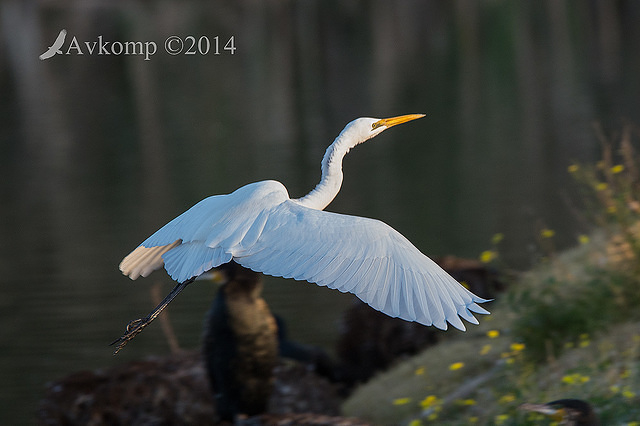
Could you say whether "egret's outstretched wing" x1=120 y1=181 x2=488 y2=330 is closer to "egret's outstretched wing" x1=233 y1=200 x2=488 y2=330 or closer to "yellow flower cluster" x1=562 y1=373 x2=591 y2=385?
"egret's outstretched wing" x1=233 y1=200 x2=488 y2=330

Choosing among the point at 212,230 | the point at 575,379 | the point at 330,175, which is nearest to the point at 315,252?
the point at 212,230

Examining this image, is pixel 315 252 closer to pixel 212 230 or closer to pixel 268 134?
pixel 212 230

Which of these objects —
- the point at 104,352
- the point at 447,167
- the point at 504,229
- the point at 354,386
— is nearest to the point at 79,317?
the point at 104,352

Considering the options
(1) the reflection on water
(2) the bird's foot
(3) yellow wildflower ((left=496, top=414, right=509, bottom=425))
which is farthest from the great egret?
(1) the reflection on water

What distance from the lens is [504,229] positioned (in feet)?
28.8

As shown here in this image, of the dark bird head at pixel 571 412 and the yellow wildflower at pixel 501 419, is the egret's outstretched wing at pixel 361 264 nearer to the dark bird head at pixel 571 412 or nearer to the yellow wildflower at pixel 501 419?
the dark bird head at pixel 571 412

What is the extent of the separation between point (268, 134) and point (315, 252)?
12838 mm

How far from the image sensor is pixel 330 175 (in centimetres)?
375

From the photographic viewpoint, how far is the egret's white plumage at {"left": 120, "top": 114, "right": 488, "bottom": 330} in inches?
113

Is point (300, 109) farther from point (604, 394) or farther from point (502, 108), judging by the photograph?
point (604, 394)

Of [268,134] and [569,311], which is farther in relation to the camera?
[268,134]

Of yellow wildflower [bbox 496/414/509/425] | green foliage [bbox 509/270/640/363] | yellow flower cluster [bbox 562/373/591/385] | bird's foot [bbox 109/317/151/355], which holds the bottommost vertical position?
yellow wildflower [bbox 496/414/509/425]

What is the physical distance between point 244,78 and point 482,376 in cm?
1928

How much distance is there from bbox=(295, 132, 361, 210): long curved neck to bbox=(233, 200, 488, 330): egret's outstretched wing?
46 centimetres
